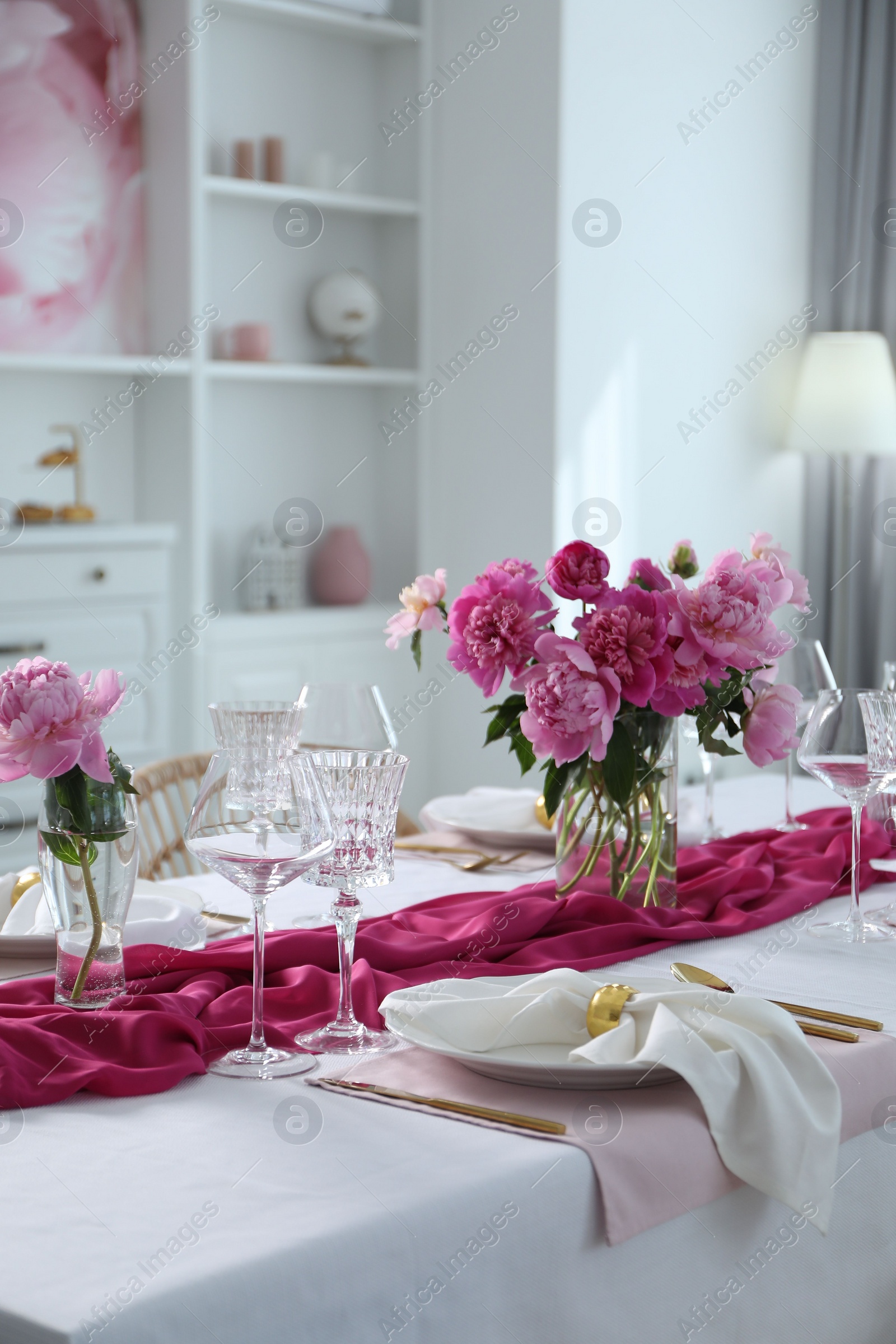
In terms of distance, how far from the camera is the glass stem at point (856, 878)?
1.48 m

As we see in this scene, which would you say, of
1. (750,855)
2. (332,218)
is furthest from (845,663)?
(750,855)

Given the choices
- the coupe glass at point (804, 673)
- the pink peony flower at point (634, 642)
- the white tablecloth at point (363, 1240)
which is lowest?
the white tablecloth at point (363, 1240)

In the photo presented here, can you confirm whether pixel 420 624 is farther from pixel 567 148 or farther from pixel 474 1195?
pixel 567 148

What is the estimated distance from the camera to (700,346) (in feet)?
14.0

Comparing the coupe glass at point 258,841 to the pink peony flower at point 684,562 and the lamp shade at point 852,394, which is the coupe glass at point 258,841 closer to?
the pink peony flower at point 684,562

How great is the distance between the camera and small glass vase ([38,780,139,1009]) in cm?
119

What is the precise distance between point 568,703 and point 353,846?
0.31 m

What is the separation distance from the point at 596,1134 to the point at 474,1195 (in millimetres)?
113

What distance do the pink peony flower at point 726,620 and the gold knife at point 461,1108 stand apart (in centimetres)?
53

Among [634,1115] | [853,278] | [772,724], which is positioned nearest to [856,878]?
[772,724]

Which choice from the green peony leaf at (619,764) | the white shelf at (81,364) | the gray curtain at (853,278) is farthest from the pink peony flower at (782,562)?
the gray curtain at (853,278)

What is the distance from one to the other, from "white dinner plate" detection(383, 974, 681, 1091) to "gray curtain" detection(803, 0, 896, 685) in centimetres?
350

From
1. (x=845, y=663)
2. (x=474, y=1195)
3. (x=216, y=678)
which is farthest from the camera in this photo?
(x=845, y=663)

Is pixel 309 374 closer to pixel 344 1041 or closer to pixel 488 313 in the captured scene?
pixel 488 313
